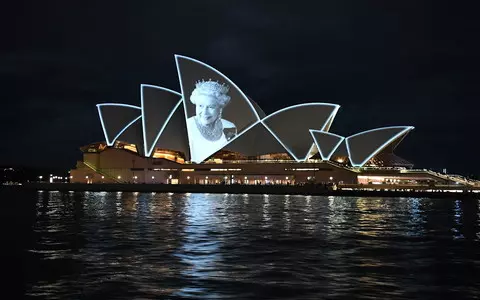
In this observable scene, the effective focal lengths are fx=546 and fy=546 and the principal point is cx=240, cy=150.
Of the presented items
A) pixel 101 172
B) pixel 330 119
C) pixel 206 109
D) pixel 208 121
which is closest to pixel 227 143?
pixel 208 121

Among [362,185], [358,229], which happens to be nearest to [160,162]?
[362,185]

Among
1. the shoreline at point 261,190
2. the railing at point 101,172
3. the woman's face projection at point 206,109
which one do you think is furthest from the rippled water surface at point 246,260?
the railing at point 101,172

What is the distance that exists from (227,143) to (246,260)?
4481 cm

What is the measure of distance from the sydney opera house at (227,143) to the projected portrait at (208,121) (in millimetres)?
99

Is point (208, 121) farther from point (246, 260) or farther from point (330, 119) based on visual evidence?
point (246, 260)

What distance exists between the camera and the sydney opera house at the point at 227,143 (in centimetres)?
5206

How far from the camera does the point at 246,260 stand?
1127 centimetres

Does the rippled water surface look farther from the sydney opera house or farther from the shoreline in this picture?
the sydney opera house

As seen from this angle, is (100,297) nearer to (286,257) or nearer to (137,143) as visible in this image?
(286,257)

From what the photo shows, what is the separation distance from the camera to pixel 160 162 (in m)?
57.8

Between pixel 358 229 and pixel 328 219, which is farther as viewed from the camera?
pixel 328 219

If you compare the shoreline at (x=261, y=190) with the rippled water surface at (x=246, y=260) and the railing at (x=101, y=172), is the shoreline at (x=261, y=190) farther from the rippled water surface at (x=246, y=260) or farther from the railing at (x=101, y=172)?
the rippled water surface at (x=246, y=260)

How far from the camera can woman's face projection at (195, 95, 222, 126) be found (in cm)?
5431

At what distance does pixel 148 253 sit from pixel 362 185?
1571 inches
